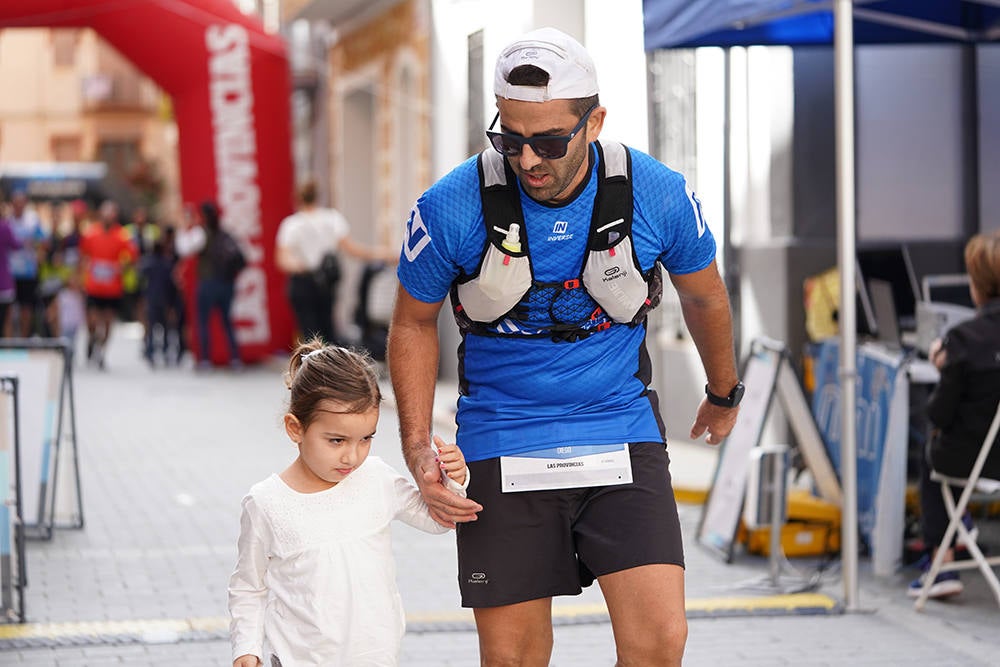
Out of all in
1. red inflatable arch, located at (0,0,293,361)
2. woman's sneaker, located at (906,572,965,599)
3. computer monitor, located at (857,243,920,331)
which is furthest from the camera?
→ red inflatable arch, located at (0,0,293,361)

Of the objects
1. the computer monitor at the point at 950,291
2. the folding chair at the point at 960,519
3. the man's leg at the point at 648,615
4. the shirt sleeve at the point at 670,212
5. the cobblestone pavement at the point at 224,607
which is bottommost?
the cobblestone pavement at the point at 224,607

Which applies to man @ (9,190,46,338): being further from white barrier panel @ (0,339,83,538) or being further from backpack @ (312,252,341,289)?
white barrier panel @ (0,339,83,538)

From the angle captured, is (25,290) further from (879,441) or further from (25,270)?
(879,441)

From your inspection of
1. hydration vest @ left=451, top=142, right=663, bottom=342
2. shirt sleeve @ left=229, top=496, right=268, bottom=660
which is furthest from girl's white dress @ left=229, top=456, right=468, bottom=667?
hydration vest @ left=451, top=142, right=663, bottom=342

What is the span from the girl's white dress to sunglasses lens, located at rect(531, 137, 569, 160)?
2.51 ft

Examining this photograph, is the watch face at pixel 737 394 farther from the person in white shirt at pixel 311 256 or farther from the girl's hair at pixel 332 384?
the person in white shirt at pixel 311 256

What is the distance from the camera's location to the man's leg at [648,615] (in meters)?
3.76

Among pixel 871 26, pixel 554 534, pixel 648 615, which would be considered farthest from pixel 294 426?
pixel 871 26

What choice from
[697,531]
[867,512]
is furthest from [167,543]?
[867,512]

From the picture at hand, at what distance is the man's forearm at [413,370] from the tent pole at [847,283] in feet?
9.31

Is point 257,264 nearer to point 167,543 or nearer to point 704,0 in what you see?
point 167,543

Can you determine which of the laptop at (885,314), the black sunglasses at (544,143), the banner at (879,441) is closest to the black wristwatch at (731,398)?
the black sunglasses at (544,143)

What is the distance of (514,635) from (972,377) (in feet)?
10.5

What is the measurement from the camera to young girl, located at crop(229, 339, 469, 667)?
3.69m
